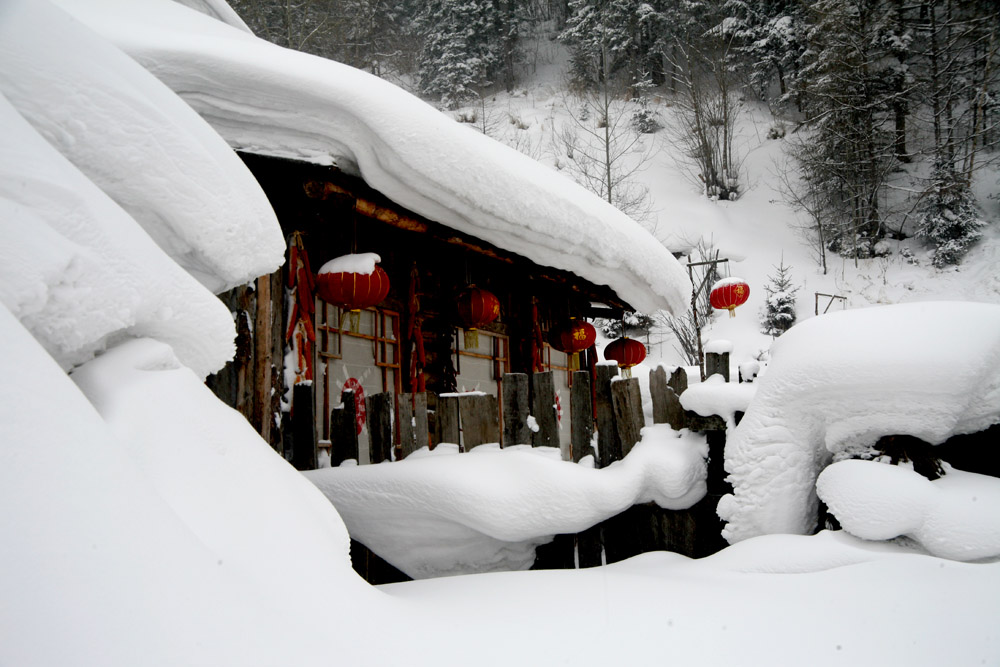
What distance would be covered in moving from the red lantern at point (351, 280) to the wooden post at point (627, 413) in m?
1.68

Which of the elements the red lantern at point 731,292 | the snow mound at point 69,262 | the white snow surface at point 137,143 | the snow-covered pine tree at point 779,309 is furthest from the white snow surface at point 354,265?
the snow-covered pine tree at point 779,309

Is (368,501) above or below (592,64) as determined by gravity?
below

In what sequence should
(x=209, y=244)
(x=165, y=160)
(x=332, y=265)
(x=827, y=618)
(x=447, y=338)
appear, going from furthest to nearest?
(x=447, y=338) < (x=332, y=265) < (x=827, y=618) < (x=209, y=244) < (x=165, y=160)

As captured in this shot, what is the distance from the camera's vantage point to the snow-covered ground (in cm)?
77

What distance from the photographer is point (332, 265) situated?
3.86 metres

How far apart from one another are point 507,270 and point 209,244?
3.90 metres

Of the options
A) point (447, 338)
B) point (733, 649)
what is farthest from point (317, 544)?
point (447, 338)

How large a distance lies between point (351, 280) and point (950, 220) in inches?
793

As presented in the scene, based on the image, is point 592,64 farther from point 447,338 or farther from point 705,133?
point 447,338

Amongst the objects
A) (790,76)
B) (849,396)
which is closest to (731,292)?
(849,396)

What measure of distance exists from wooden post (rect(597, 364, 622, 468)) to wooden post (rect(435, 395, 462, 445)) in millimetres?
789

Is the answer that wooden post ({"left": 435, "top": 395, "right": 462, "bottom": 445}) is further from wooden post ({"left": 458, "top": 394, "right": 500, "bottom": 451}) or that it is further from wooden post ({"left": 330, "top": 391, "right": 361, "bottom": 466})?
wooden post ({"left": 330, "top": 391, "right": 361, "bottom": 466})

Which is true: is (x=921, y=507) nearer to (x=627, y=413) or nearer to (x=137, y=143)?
(x=627, y=413)

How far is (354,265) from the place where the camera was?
3.81m
